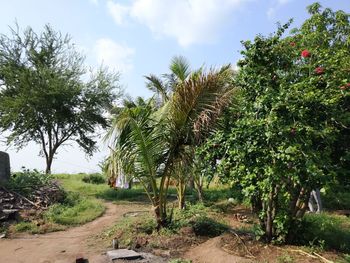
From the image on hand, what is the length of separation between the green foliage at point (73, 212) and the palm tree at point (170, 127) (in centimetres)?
380

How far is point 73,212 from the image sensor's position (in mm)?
11211

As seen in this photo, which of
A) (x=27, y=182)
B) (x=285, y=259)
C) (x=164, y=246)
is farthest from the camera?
(x=27, y=182)

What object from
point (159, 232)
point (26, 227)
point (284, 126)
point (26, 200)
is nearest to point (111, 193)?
point (26, 200)

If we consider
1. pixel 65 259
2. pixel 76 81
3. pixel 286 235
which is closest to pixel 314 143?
pixel 286 235

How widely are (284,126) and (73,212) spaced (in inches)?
315

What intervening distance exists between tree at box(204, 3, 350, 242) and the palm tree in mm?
819

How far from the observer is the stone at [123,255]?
6.12m

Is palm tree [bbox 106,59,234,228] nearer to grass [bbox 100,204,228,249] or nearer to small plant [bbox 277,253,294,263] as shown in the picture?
grass [bbox 100,204,228,249]

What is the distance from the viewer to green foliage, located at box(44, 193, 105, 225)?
10266 millimetres

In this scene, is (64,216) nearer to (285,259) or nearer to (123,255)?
(123,255)

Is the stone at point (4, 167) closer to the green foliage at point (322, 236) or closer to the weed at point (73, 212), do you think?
the weed at point (73, 212)

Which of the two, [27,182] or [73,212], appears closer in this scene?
[73,212]

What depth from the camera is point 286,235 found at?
635 cm

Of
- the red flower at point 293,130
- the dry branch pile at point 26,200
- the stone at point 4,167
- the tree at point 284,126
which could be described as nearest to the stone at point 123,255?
the tree at point 284,126
